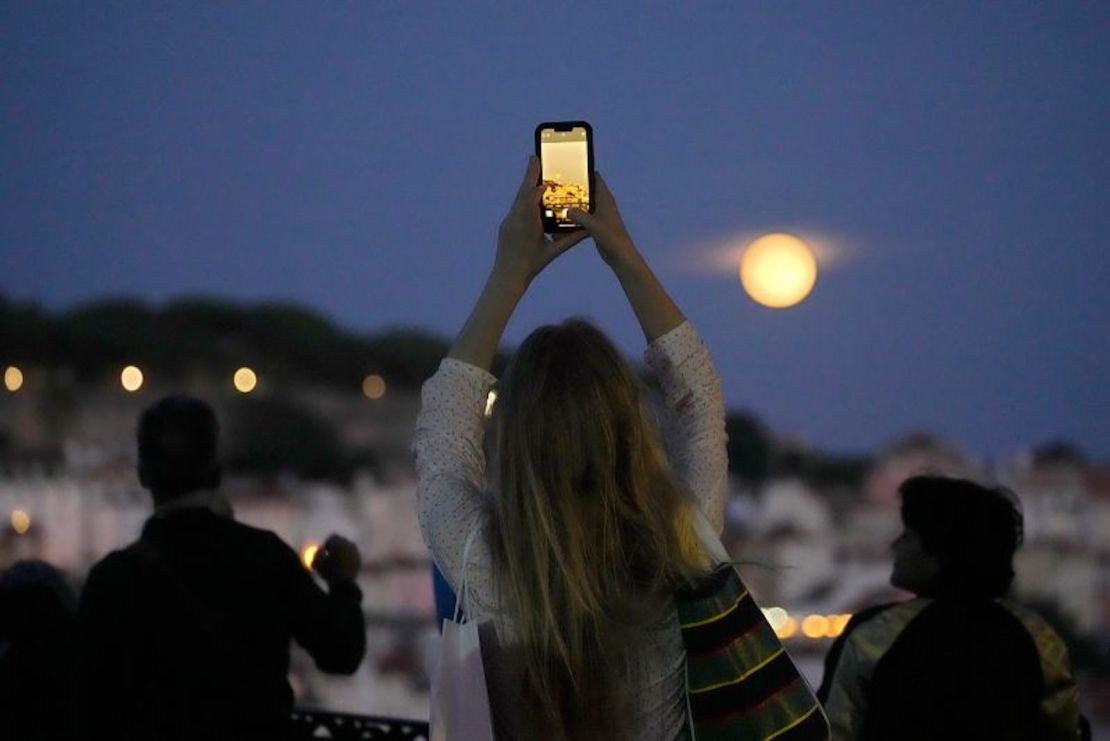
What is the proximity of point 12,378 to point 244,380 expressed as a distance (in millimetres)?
926

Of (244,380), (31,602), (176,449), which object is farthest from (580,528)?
(244,380)

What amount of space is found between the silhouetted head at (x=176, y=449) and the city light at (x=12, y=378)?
2.90 metres

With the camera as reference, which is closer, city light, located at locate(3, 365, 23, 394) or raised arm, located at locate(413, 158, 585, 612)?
raised arm, located at locate(413, 158, 585, 612)

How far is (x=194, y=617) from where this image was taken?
2270mm

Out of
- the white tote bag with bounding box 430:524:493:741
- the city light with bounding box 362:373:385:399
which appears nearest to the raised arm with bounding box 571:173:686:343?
the white tote bag with bounding box 430:524:493:741

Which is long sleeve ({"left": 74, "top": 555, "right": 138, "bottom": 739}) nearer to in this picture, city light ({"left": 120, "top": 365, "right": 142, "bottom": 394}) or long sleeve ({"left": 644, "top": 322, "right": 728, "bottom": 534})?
long sleeve ({"left": 644, "top": 322, "right": 728, "bottom": 534})

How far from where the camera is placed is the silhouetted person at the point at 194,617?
224 cm

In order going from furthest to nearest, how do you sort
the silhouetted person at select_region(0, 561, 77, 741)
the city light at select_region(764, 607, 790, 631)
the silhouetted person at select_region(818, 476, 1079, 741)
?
the city light at select_region(764, 607, 790, 631), the silhouetted person at select_region(0, 561, 77, 741), the silhouetted person at select_region(818, 476, 1079, 741)

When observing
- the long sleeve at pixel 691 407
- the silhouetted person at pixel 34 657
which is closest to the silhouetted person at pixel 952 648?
the long sleeve at pixel 691 407

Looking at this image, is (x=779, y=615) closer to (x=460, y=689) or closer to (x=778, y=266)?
(x=778, y=266)

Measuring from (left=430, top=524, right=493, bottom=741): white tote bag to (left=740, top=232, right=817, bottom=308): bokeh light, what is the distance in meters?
2.64

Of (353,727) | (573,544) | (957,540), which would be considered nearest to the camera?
(573,544)

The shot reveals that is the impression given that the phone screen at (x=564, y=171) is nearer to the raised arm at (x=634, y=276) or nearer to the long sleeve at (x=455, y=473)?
the raised arm at (x=634, y=276)

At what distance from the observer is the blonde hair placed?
1.31 metres
